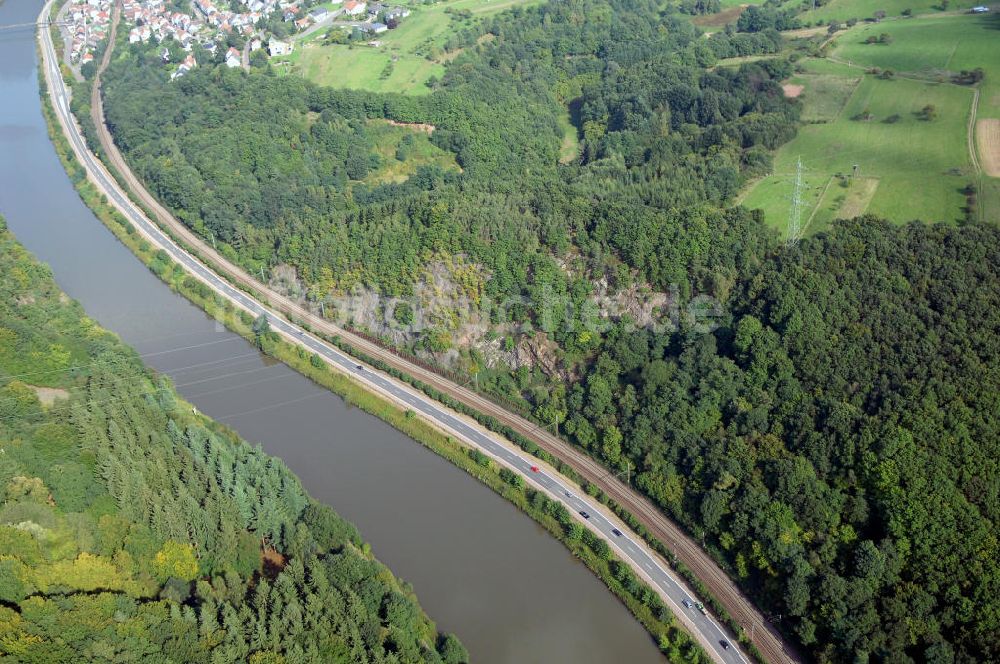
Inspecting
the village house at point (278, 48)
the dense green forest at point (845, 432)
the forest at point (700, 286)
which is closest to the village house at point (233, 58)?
the village house at point (278, 48)

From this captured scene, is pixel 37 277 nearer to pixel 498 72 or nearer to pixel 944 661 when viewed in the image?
pixel 498 72

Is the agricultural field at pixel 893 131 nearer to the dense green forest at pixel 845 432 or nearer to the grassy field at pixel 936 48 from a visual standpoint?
the grassy field at pixel 936 48

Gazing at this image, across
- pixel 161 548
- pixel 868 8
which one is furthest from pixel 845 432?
pixel 868 8

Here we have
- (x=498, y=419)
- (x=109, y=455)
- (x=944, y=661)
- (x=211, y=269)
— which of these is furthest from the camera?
(x=211, y=269)

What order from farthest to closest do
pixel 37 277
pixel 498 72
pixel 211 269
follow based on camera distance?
1. pixel 498 72
2. pixel 211 269
3. pixel 37 277

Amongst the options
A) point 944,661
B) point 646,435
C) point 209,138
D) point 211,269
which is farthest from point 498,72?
point 944,661

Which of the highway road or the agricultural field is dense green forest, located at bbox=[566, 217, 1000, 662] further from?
the agricultural field
